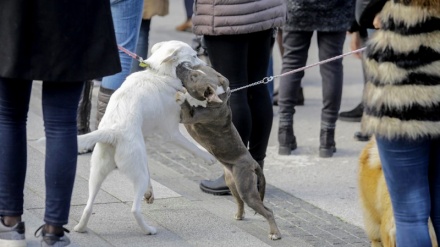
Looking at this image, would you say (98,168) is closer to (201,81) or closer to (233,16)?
(201,81)

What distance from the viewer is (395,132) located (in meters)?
3.64

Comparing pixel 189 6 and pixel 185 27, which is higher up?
pixel 189 6

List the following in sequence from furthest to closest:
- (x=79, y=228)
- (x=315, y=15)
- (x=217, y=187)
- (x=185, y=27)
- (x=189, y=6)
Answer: (x=185, y=27), (x=189, y=6), (x=315, y=15), (x=217, y=187), (x=79, y=228)

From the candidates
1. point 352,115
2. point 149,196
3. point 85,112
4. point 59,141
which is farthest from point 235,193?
point 352,115

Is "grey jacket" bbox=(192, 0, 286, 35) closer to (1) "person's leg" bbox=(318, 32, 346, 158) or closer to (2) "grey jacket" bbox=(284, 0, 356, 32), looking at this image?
(2) "grey jacket" bbox=(284, 0, 356, 32)

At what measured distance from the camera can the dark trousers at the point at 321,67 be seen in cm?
694

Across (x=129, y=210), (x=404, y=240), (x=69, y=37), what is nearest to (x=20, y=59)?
(x=69, y=37)

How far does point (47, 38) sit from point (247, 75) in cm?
178

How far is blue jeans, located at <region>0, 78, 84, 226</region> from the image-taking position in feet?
14.2

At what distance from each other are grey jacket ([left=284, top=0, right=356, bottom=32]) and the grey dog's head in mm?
1890

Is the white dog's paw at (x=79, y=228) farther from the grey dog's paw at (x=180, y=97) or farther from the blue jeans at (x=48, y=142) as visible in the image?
the grey dog's paw at (x=180, y=97)

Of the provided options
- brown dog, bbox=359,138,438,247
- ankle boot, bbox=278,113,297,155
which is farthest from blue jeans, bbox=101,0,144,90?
brown dog, bbox=359,138,438,247

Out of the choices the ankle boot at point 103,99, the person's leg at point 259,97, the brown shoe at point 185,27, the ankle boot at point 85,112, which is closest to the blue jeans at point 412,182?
the person's leg at point 259,97

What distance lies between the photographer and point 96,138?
4664 mm
